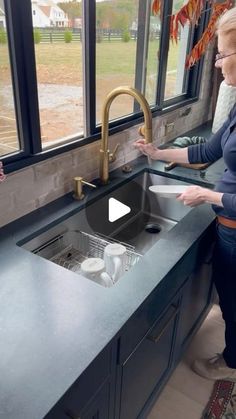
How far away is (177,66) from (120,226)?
1.27m

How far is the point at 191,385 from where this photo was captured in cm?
160

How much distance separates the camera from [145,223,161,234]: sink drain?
62.3 inches

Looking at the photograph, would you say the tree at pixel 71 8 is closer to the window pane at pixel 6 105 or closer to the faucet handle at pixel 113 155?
the window pane at pixel 6 105

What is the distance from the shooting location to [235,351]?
4.92ft

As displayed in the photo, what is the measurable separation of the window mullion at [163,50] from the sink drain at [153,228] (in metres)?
0.74

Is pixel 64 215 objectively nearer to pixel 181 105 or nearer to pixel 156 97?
pixel 156 97

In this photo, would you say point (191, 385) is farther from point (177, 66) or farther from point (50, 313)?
point (177, 66)

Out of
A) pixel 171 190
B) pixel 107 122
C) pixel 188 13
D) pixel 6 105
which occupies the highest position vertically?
pixel 188 13

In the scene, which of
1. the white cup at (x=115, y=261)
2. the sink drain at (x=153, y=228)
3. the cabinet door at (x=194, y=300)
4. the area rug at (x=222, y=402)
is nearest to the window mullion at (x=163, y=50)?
the sink drain at (x=153, y=228)

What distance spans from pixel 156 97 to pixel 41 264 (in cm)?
131

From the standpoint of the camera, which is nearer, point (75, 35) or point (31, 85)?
point (31, 85)

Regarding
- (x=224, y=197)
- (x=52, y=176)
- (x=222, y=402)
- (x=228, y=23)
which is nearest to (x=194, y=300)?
(x=222, y=402)

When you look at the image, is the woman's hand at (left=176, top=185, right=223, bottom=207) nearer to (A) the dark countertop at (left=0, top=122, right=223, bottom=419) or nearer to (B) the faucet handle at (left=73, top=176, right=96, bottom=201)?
(A) the dark countertop at (left=0, top=122, right=223, bottom=419)

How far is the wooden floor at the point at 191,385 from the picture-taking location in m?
1.48
